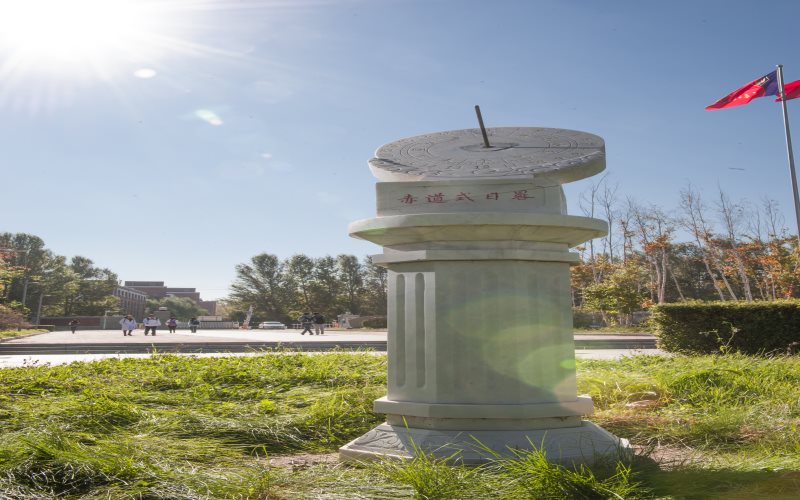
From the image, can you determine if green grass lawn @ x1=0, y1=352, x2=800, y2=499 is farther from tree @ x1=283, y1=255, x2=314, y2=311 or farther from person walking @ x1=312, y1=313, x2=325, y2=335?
tree @ x1=283, y1=255, x2=314, y2=311

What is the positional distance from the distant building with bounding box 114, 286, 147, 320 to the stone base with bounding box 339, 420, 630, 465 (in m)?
85.6

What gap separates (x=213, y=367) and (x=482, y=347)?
465cm

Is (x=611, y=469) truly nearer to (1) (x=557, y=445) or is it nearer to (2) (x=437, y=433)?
(1) (x=557, y=445)

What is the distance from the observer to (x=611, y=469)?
2.88m

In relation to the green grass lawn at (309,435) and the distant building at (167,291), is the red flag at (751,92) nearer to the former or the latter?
the green grass lawn at (309,435)

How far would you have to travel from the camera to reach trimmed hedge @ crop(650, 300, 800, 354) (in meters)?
11.0

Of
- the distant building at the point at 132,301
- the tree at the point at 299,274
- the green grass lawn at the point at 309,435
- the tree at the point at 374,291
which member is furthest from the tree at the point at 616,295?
the distant building at the point at 132,301

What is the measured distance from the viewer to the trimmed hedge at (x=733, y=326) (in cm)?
1097

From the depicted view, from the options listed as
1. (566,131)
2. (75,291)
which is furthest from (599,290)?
(75,291)

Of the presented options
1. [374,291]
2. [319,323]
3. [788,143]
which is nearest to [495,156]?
[788,143]

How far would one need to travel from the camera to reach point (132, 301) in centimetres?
9156

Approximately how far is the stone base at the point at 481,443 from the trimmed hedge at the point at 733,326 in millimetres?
8526

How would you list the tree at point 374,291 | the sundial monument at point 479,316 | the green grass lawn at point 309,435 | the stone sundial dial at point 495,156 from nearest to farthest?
1. the green grass lawn at point 309,435
2. the sundial monument at point 479,316
3. the stone sundial dial at point 495,156
4. the tree at point 374,291

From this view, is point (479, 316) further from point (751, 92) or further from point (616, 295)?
point (616, 295)
